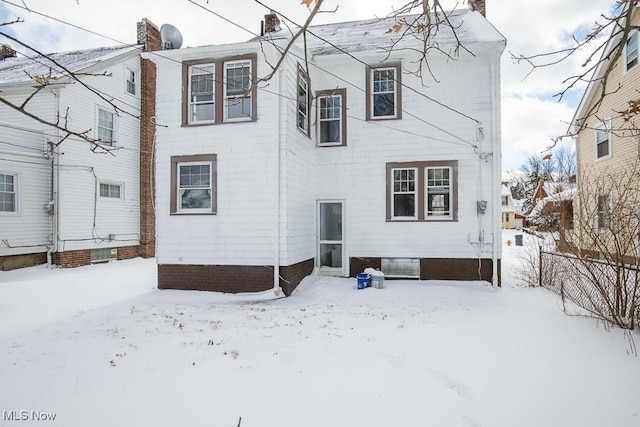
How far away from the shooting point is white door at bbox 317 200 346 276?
1123 centimetres

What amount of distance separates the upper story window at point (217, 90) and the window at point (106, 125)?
23.4ft

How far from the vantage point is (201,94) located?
9.91 metres

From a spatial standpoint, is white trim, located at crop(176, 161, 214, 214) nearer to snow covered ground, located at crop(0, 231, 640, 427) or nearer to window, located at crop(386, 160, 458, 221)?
snow covered ground, located at crop(0, 231, 640, 427)

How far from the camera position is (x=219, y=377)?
4449mm

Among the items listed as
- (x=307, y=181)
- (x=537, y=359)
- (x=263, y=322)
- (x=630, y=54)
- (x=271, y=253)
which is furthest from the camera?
(x=630, y=54)

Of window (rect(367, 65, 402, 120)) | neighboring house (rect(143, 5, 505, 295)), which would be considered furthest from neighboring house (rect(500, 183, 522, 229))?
window (rect(367, 65, 402, 120))

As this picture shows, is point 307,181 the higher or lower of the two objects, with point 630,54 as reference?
lower

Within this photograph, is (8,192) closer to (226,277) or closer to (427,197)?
(226,277)

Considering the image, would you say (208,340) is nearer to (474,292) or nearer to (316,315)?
(316,315)

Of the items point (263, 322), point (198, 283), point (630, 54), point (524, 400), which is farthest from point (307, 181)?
point (630, 54)

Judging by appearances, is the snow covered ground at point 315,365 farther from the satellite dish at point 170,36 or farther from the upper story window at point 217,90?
the satellite dish at point 170,36

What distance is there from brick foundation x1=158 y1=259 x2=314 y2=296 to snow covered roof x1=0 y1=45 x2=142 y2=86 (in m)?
8.53

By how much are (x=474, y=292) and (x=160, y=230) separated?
26.0 feet

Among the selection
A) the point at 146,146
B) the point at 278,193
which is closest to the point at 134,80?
the point at 146,146
